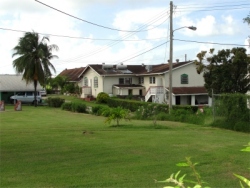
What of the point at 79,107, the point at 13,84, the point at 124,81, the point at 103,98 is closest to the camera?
the point at 79,107

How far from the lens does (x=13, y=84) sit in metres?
57.4

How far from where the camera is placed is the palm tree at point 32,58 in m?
50.4

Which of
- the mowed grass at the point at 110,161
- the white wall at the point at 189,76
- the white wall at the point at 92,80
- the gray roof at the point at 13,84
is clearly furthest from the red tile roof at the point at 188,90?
the mowed grass at the point at 110,161

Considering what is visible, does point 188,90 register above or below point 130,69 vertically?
below

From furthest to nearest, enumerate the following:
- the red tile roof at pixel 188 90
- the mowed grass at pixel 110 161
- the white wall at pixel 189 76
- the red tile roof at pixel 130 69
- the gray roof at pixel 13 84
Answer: the gray roof at pixel 13 84
the red tile roof at pixel 130 69
the white wall at pixel 189 76
the red tile roof at pixel 188 90
the mowed grass at pixel 110 161

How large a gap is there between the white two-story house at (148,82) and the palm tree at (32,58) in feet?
27.9

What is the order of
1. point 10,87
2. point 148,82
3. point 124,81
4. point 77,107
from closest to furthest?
point 77,107 → point 148,82 → point 10,87 → point 124,81

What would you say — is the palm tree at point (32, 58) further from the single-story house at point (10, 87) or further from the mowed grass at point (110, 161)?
the mowed grass at point (110, 161)

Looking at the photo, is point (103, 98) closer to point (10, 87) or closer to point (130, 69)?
point (130, 69)

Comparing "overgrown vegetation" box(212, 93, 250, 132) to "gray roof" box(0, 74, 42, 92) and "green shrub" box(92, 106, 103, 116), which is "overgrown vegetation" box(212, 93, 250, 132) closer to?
"green shrub" box(92, 106, 103, 116)

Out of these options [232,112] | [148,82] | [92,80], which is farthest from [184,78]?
[232,112]

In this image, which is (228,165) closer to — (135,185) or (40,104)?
(135,185)

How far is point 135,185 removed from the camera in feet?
22.5

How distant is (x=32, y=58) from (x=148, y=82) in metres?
16.4
